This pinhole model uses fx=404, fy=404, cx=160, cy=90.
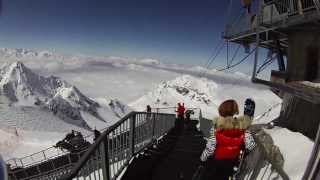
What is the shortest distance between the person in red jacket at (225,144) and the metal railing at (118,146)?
1.89m

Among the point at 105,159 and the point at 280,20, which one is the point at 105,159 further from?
the point at 280,20

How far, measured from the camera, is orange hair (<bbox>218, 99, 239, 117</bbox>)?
6.48m

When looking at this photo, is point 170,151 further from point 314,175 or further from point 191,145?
point 314,175

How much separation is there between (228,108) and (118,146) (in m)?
4.03

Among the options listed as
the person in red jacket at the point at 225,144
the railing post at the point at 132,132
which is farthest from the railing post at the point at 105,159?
the railing post at the point at 132,132

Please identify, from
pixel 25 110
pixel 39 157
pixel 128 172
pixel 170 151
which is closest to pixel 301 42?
pixel 170 151

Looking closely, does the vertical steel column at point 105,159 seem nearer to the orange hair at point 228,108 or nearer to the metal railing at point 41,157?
the orange hair at point 228,108

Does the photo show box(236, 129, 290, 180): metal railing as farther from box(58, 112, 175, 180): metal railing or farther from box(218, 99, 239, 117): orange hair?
box(58, 112, 175, 180): metal railing

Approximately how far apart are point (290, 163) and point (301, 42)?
33.7 ft

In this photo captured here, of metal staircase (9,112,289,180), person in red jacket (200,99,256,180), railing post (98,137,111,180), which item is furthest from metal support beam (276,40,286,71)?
railing post (98,137,111,180)

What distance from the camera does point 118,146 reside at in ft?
32.0

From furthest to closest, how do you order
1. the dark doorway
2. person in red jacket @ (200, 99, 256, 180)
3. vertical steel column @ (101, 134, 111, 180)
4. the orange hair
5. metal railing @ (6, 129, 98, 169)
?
metal railing @ (6, 129, 98, 169)
the dark doorway
vertical steel column @ (101, 134, 111, 180)
person in red jacket @ (200, 99, 256, 180)
the orange hair

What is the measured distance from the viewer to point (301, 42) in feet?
49.5

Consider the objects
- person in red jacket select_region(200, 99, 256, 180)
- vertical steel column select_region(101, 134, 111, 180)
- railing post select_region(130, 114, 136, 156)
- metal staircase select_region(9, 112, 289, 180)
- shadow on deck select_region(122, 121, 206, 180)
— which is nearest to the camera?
person in red jacket select_region(200, 99, 256, 180)
